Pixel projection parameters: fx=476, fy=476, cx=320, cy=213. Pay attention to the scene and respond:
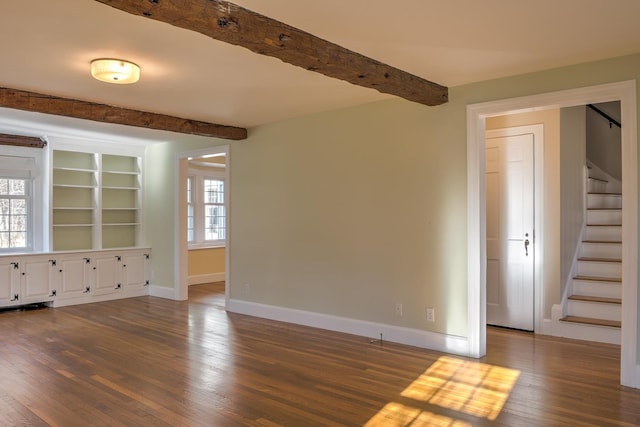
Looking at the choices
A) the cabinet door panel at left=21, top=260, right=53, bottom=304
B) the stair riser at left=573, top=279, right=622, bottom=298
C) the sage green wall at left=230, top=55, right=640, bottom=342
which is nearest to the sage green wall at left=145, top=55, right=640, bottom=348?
the sage green wall at left=230, top=55, right=640, bottom=342

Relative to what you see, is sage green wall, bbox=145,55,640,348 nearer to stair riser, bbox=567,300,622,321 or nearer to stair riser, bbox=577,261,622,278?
stair riser, bbox=567,300,622,321

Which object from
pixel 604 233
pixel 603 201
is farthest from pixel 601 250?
pixel 603 201

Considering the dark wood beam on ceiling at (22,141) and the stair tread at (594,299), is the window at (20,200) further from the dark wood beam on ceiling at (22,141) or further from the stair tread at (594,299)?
the stair tread at (594,299)

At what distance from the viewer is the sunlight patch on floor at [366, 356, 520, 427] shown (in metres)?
2.98

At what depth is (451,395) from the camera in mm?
3352

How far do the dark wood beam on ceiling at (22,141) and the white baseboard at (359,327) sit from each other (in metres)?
3.57

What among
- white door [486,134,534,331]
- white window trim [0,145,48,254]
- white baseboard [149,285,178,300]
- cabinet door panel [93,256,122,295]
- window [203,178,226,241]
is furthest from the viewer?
window [203,178,226,241]

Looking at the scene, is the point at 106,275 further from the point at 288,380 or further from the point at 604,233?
the point at 604,233

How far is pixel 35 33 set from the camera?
9.90 feet

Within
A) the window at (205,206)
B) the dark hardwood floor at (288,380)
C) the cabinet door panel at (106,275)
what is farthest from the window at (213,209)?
the dark hardwood floor at (288,380)

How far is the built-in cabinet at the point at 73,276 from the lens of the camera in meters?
6.35

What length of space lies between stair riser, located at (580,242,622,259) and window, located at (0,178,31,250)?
7.47 meters

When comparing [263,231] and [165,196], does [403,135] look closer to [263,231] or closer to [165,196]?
[263,231]

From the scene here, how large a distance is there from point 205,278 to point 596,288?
651cm
